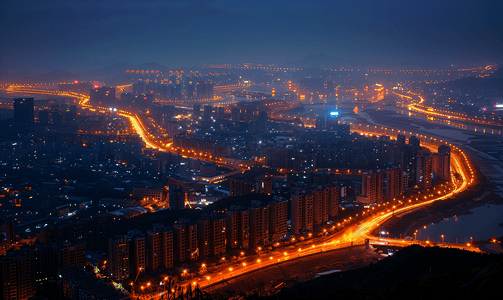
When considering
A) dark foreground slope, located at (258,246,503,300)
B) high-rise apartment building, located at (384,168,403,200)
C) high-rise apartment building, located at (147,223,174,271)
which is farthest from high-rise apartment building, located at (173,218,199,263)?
high-rise apartment building, located at (384,168,403,200)

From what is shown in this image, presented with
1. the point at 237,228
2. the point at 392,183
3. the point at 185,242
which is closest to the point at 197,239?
the point at 185,242

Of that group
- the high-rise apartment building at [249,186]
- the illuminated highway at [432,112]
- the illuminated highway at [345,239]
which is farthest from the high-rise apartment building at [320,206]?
the illuminated highway at [432,112]

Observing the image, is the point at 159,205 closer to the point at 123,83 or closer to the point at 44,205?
the point at 44,205

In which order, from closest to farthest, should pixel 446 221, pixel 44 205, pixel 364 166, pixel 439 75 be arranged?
pixel 446 221
pixel 44 205
pixel 364 166
pixel 439 75

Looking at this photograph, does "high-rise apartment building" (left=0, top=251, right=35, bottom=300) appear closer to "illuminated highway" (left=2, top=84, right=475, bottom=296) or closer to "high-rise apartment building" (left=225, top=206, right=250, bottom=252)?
"illuminated highway" (left=2, top=84, right=475, bottom=296)

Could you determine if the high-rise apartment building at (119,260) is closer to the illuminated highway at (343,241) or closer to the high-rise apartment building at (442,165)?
the illuminated highway at (343,241)

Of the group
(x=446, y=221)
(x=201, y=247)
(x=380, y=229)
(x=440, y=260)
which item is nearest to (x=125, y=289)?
(x=201, y=247)
